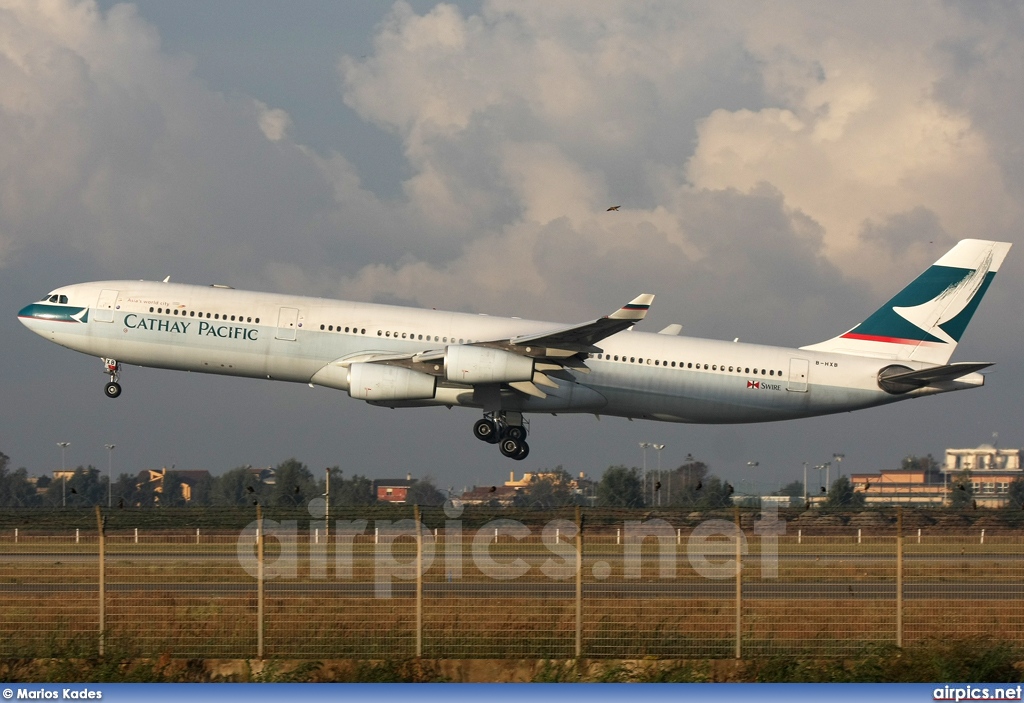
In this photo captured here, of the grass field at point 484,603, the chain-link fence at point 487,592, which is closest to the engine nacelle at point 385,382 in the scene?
the chain-link fence at point 487,592

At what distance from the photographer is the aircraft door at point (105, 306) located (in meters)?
38.4

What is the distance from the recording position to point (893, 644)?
17.5 meters

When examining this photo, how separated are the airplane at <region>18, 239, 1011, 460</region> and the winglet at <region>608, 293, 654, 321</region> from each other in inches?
47.0

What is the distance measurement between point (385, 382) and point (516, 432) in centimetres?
498

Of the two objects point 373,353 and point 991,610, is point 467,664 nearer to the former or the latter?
point 991,610

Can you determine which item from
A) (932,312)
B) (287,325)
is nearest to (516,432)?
(287,325)

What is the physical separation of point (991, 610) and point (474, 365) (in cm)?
1849

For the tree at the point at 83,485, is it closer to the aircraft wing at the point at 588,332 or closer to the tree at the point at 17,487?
the tree at the point at 17,487

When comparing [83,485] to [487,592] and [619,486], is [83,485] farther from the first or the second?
[487,592]

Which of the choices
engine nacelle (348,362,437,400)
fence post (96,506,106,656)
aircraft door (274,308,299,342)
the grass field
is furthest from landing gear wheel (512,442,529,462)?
fence post (96,506,106,656)
